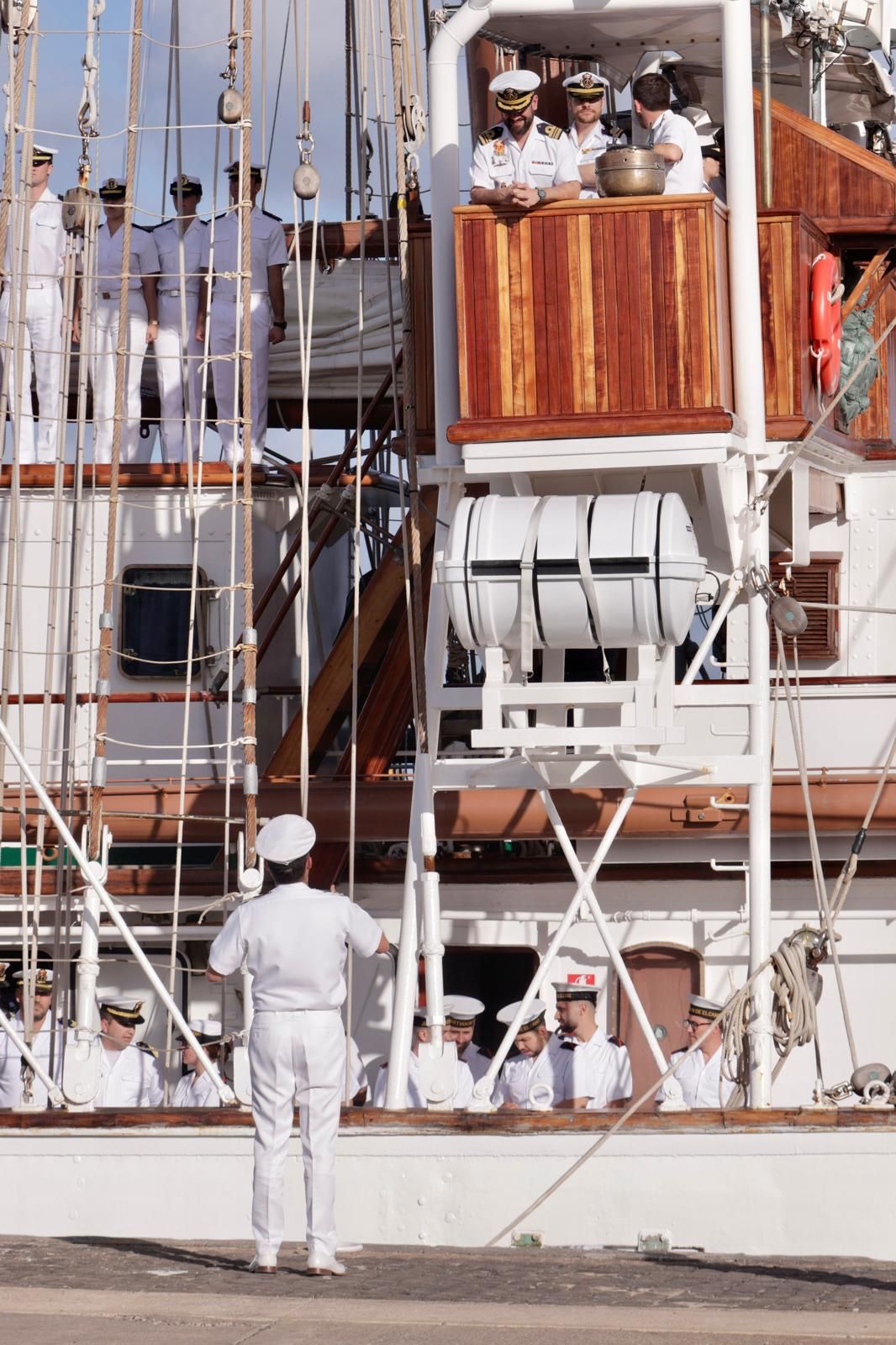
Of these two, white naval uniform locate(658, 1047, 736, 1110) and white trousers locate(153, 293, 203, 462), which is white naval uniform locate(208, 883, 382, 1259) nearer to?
white naval uniform locate(658, 1047, 736, 1110)

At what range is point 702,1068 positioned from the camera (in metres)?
11.7

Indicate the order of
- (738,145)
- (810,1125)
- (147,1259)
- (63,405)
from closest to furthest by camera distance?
(147,1259) < (810,1125) < (738,145) < (63,405)

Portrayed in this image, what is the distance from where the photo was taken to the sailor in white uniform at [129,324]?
14.3 m

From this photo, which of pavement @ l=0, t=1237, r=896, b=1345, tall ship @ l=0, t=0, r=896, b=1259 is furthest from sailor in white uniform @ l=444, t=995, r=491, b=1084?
pavement @ l=0, t=1237, r=896, b=1345

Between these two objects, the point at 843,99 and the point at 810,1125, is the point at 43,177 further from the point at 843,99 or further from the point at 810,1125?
the point at 810,1125

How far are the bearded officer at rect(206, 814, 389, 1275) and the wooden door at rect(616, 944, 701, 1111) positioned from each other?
173 inches

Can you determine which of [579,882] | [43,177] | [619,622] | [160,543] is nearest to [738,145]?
[619,622]

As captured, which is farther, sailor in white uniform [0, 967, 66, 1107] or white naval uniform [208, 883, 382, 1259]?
sailor in white uniform [0, 967, 66, 1107]

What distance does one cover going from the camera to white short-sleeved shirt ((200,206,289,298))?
13.9m

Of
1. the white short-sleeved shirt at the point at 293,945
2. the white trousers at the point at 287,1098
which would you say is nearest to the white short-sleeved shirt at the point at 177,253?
the white short-sleeved shirt at the point at 293,945

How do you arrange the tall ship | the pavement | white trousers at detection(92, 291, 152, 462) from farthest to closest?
white trousers at detection(92, 291, 152, 462)
the tall ship
the pavement

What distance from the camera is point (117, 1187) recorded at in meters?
→ 10.2

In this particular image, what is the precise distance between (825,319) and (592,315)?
5.19 feet

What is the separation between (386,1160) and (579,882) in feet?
5.52
